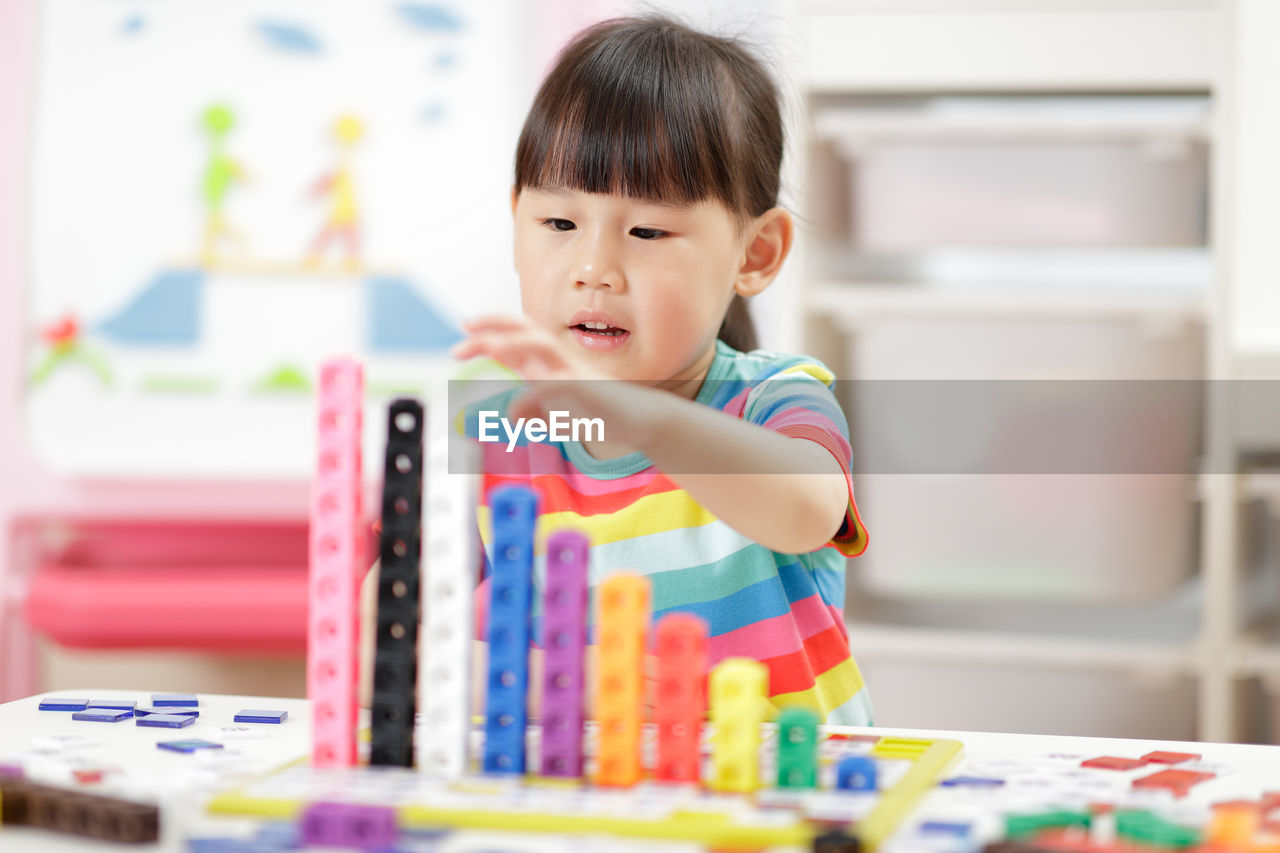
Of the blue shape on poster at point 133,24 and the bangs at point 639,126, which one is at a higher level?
the blue shape on poster at point 133,24

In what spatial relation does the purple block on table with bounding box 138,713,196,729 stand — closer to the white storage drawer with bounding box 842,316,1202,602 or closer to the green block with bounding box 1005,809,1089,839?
the green block with bounding box 1005,809,1089,839

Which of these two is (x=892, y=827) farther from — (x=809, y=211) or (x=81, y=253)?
(x=81, y=253)

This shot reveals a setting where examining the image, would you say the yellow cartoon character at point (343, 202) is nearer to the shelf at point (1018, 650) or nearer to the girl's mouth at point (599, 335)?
the shelf at point (1018, 650)


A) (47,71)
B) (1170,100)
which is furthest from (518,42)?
(1170,100)

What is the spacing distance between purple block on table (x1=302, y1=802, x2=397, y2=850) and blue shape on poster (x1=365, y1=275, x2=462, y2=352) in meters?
1.42

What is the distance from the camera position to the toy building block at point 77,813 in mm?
492

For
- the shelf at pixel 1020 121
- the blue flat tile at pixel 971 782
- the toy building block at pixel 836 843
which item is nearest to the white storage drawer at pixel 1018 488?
the shelf at pixel 1020 121

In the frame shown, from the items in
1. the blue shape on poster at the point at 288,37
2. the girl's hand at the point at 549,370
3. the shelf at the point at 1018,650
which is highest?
the blue shape on poster at the point at 288,37

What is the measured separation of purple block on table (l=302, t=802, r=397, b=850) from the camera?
484 millimetres

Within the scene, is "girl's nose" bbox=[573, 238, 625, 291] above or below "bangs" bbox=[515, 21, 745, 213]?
below

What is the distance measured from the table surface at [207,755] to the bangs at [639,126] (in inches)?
13.5

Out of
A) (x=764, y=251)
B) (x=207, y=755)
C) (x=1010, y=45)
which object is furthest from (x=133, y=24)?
(x=207, y=755)

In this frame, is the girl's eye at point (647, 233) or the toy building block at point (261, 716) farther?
the girl's eye at point (647, 233)

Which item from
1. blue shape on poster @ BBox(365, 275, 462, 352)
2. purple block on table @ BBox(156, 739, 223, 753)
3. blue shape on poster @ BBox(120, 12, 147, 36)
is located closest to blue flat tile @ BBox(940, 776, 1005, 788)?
purple block on table @ BBox(156, 739, 223, 753)
